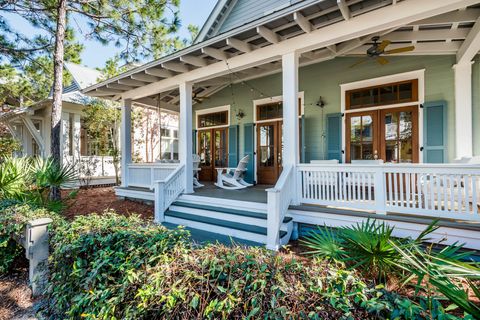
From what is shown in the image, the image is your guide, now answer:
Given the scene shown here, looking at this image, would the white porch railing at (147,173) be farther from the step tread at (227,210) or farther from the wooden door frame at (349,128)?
the wooden door frame at (349,128)

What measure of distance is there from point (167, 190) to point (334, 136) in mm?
4368

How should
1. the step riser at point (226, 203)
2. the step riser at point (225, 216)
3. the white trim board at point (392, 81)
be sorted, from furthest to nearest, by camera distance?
the white trim board at point (392, 81)
the step riser at point (226, 203)
the step riser at point (225, 216)

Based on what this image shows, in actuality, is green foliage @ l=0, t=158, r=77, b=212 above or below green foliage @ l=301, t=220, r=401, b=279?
above

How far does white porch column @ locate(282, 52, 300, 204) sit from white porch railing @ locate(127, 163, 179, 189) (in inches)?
122

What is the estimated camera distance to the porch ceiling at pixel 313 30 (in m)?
3.90

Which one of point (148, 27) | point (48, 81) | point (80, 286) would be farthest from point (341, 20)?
point (48, 81)

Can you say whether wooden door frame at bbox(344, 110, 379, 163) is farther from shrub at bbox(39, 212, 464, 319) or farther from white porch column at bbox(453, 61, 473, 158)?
shrub at bbox(39, 212, 464, 319)

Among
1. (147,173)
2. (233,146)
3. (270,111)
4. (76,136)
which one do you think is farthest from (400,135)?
(76,136)

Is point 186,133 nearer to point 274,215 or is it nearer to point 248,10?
point 274,215

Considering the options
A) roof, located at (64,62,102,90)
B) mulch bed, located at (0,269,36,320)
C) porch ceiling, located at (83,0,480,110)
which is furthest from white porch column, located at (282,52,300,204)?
roof, located at (64,62,102,90)

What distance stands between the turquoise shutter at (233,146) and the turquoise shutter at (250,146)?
0.37 m

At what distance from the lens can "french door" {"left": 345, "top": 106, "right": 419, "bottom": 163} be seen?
5723 mm

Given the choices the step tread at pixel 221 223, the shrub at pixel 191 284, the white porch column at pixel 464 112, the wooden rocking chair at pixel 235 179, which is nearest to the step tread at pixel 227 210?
the step tread at pixel 221 223

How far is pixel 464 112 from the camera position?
504cm
